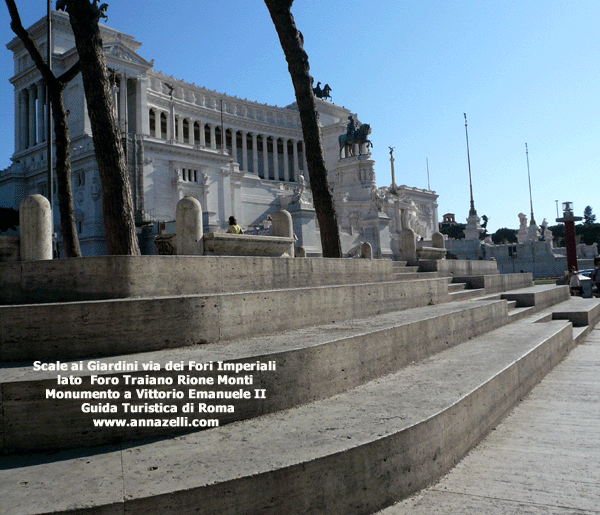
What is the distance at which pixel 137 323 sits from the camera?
4785 mm

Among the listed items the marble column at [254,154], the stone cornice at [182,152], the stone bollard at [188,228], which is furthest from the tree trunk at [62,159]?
the marble column at [254,154]

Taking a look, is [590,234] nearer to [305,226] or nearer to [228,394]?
[305,226]

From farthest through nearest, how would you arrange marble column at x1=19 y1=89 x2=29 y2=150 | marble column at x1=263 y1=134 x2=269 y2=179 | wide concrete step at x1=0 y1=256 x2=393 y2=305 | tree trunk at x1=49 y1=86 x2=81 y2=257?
marble column at x1=263 y1=134 x2=269 y2=179 < marble column at x1=19 y1=89 x2=29 y2=150 < tree trunk at x1=49 y1=86 x2=81 y2=257 < wide concrete step at x1=0 y1=256 x2=393 y2=305

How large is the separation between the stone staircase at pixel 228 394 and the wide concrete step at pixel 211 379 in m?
0.01

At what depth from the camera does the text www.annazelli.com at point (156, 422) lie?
3.69 meters

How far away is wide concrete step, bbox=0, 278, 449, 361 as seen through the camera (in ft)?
14.7

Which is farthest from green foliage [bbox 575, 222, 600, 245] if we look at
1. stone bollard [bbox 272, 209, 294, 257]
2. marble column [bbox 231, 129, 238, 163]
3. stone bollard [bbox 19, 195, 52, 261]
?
stone bollard [bbox 19, 195, 52, 261]

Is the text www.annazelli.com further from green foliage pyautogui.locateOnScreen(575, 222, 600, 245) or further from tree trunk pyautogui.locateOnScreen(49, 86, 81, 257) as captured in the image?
green foliage pyautogui.locateOnScreen(575, 222, 600, 245)

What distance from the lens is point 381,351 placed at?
5.87 meters

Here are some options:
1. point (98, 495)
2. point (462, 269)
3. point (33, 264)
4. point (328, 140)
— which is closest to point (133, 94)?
point (328, 140)

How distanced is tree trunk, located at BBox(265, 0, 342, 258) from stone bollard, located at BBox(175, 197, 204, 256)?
546 centimetres

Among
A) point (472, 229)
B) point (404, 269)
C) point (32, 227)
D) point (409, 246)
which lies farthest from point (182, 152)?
point (32, 227)

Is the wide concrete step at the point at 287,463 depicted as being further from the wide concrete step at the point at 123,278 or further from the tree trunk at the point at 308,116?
the tree trunk at the point at 308,116

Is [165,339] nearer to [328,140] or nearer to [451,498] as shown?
[451,498]
